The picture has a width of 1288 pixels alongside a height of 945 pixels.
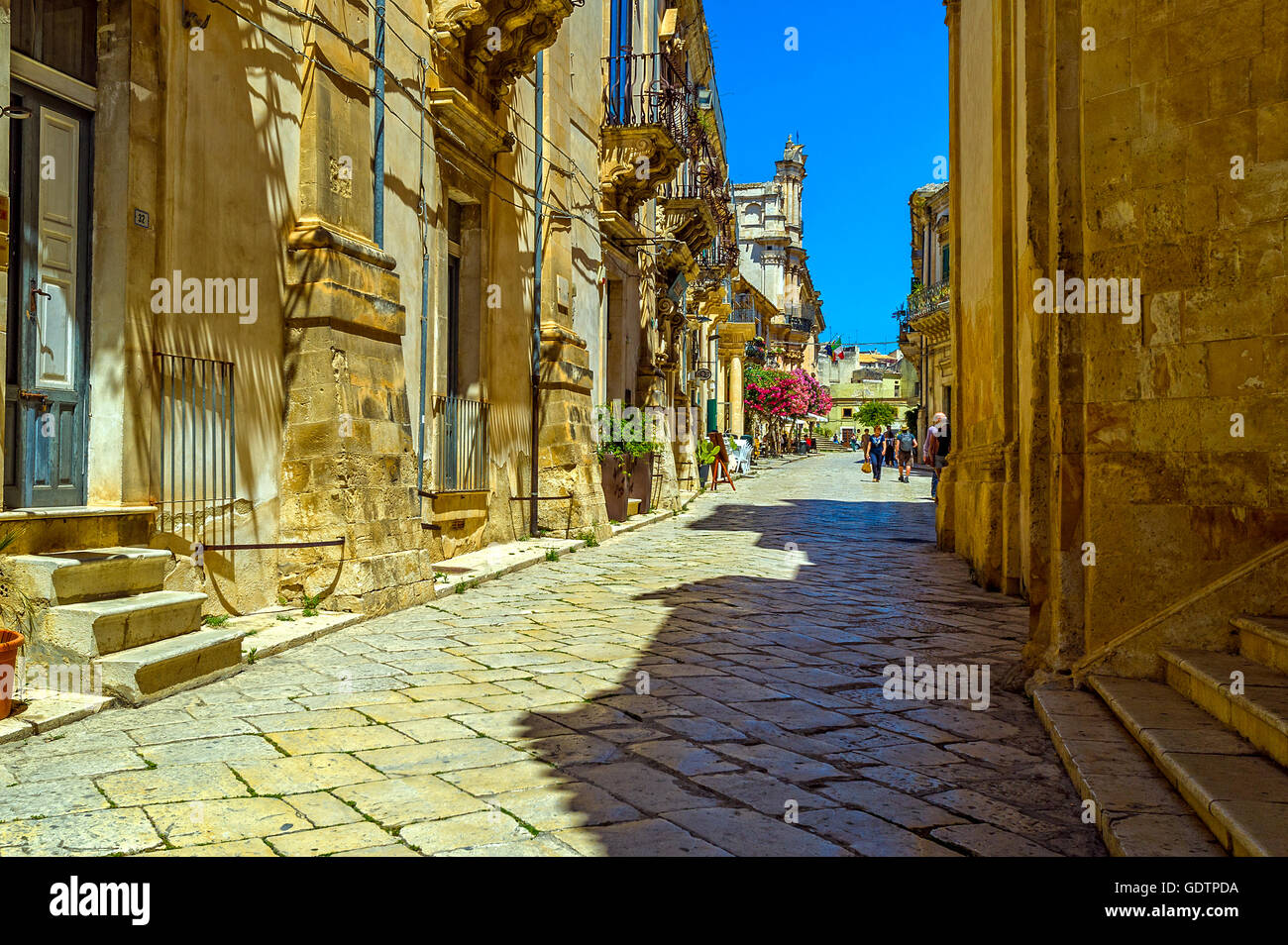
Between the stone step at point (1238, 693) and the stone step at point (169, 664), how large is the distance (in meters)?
4.38

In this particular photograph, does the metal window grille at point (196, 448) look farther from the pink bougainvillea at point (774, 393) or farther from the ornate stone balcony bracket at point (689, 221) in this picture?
the pink bougainvillea at point (774, 393)

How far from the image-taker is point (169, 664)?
473 centimetres

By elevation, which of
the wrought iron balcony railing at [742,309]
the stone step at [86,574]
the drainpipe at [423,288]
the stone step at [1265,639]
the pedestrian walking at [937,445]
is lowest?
the stone step at [1265,639]

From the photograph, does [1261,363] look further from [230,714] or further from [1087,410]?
[230,714]

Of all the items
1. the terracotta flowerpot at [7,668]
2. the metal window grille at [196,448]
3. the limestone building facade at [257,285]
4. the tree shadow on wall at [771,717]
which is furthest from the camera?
the metal window grille at [196,448]

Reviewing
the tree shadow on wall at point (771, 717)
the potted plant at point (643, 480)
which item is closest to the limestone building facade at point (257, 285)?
the tree shadow on wall at point (771, 717)

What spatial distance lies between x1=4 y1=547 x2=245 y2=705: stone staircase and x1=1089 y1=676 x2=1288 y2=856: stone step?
13.7 ft

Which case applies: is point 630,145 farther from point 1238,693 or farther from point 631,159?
point 1238,693

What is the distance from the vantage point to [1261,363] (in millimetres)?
4676

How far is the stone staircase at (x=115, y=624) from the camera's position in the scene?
14.9 ft

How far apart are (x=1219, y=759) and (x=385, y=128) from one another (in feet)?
23.7

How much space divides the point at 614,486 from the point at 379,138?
815 cm

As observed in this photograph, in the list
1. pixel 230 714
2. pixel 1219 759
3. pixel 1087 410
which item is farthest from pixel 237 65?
pixel 1219 759

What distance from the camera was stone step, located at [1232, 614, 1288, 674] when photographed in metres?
4.06
